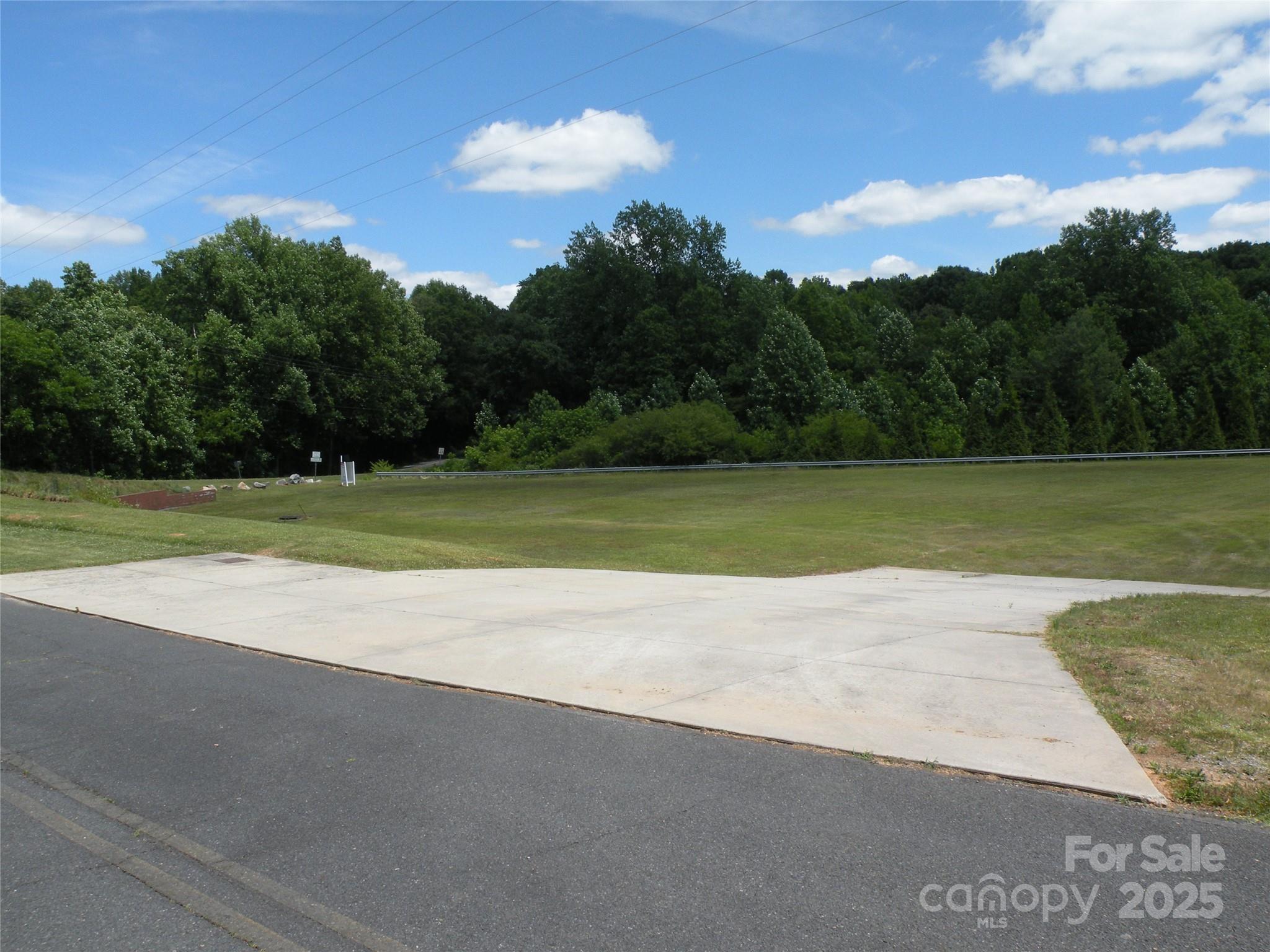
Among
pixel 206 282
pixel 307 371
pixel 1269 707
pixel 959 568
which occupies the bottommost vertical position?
pixel 959 568

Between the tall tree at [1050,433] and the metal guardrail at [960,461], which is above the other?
the tall tree at [1050,433]

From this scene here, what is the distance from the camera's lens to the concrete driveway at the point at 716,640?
6094mm

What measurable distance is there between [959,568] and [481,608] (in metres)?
11.2

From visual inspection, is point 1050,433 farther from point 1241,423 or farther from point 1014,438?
point 1241,423

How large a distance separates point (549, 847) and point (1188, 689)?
477 centimetres

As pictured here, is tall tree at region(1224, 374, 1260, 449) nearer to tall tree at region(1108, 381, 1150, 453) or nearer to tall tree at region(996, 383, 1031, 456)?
tall tree at region(1108, 381, 1150, 453)

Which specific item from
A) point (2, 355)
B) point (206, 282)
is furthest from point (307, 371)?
point (2, 355)

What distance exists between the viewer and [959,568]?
19.3 meters

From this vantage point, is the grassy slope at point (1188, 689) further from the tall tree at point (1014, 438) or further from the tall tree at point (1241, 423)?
the tall tree at point (1241, 423)

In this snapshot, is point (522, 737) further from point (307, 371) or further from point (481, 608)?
point (307, 371)

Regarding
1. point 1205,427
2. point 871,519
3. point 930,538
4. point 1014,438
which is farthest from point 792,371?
point 930,538

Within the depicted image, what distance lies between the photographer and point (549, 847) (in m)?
4.53

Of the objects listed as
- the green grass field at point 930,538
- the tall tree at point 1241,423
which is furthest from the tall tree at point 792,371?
the green grass field at point 930,538

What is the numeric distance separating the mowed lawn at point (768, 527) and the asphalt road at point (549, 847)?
11.0m
